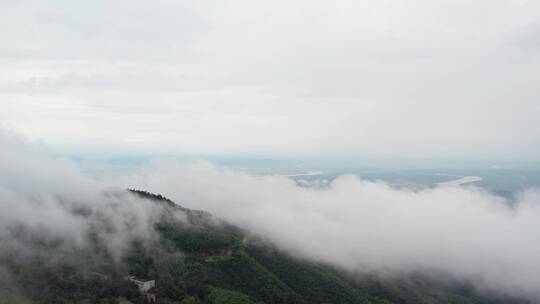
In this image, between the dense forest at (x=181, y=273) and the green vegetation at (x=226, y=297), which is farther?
the green vegetation at (x=226, y=297)

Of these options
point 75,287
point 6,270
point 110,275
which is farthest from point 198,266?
point 6,270

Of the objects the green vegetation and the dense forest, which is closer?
the dense forest

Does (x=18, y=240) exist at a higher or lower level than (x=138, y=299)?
higher

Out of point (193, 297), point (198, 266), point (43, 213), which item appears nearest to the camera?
point (193, 297)

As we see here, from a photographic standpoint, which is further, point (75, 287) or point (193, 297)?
point (193, 297)

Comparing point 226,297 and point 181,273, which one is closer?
point 226,297

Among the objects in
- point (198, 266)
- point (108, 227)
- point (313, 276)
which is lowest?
point (313, 276)

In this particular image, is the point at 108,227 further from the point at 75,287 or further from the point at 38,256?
the point at 75,287

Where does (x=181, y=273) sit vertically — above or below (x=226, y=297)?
above
